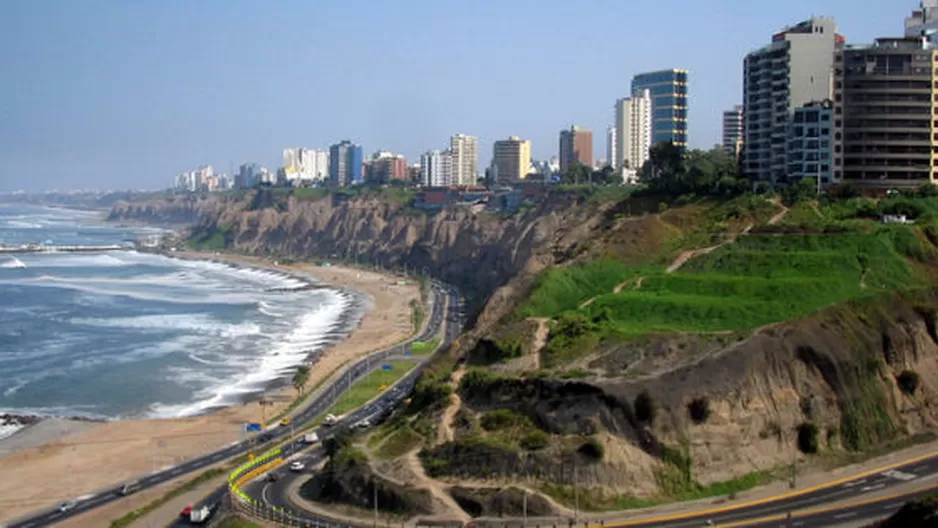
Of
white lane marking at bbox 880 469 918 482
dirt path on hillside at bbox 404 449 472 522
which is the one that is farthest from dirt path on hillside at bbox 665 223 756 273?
dirt path on hillside at bbox 404 449 472 522

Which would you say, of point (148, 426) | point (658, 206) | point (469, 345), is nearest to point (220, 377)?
point (148, 426)

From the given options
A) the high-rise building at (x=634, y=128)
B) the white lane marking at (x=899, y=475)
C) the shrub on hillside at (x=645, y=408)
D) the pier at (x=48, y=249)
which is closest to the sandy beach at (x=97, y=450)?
the shrub on hillside at (x=645, y=408)

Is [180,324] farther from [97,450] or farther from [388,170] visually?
[388,170]

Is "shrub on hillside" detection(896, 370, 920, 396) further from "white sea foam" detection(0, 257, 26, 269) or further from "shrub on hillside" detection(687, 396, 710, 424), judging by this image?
"white sea foam" detection(0, 257, 26, 269)

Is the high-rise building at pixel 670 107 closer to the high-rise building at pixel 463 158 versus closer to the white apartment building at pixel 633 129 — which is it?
the white apartment building at pixel 633 129

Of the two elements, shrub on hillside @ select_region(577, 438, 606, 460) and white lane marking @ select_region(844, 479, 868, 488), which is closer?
shrub on hillside @ select_region(577, 438, 606, 460)

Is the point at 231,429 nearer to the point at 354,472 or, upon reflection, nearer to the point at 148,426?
the point at 148,426
